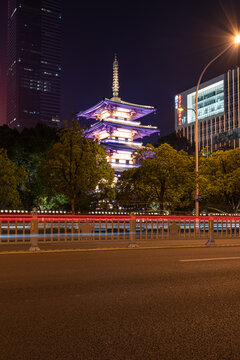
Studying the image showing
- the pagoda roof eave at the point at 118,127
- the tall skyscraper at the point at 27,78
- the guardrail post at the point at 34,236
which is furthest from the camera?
the tall skyscraper at the point at 27,78

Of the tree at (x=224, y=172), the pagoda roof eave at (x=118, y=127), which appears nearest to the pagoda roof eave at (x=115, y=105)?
the pagoda roof eave at (x=118, y=127)

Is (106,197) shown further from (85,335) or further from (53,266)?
(85,335)

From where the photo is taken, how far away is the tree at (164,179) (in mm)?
28422

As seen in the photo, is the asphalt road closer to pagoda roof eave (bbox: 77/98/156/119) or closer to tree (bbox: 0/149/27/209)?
tree (bbox: 0/149/27/209)

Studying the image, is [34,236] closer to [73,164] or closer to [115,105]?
[73,164]

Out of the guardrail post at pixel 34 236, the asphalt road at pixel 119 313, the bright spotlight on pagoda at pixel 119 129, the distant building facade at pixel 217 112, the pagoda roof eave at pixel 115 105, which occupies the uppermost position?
the distant building facade at pixel 217 112

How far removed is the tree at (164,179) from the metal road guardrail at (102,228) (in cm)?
1014

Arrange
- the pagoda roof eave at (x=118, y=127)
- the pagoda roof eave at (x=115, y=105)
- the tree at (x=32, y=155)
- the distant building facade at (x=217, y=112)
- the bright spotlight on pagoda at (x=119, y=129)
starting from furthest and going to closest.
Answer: the distant building facade at (x=217, y=112) → the pagoda roof eave at (x=115, y=105) → the bright spotlight on pagoda at (x=119, y=129) → the pagoda roof eave at (x=118, y=127) → the tree at (x=32, y=155)

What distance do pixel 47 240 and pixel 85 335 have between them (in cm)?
1163

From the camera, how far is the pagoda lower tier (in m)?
56.1

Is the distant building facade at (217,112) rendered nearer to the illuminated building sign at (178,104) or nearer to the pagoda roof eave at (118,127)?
the illuminated building sign at (178,104)

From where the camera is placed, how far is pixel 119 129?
5794 centimetres

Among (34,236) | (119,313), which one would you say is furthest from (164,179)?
(119,313)

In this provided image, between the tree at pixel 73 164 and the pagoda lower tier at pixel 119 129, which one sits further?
the pagoda lower tier at pixel 119 129
